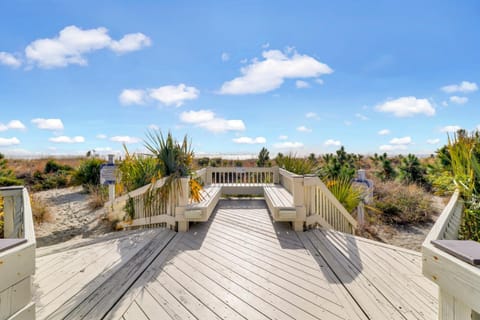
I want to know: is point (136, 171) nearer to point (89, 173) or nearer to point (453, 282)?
point (453, 282)

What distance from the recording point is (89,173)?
9617 mm

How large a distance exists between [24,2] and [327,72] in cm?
810

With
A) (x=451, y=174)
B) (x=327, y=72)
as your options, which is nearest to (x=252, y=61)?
(x=327, y=72)

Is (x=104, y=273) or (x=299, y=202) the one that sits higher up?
(x=299, y=202)

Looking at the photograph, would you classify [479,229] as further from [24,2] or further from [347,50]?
[24,2]

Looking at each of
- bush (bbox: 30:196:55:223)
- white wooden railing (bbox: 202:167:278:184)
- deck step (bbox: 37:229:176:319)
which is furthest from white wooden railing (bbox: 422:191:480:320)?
bush (bbox: 30:196:55:223)

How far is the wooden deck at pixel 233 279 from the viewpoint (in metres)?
1.89

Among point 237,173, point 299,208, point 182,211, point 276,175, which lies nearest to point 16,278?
point 182,211

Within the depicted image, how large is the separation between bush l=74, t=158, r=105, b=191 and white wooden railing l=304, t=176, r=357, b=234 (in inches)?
350

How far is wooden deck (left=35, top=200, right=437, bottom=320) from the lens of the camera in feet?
6.20

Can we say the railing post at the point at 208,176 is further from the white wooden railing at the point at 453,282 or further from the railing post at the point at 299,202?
the white wooden railing at the point at 453,282

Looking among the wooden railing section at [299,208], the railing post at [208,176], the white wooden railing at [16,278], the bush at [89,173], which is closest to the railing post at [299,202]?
the wooden railing section at [299,208]

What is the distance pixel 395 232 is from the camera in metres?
5.75

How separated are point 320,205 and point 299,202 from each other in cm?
44
